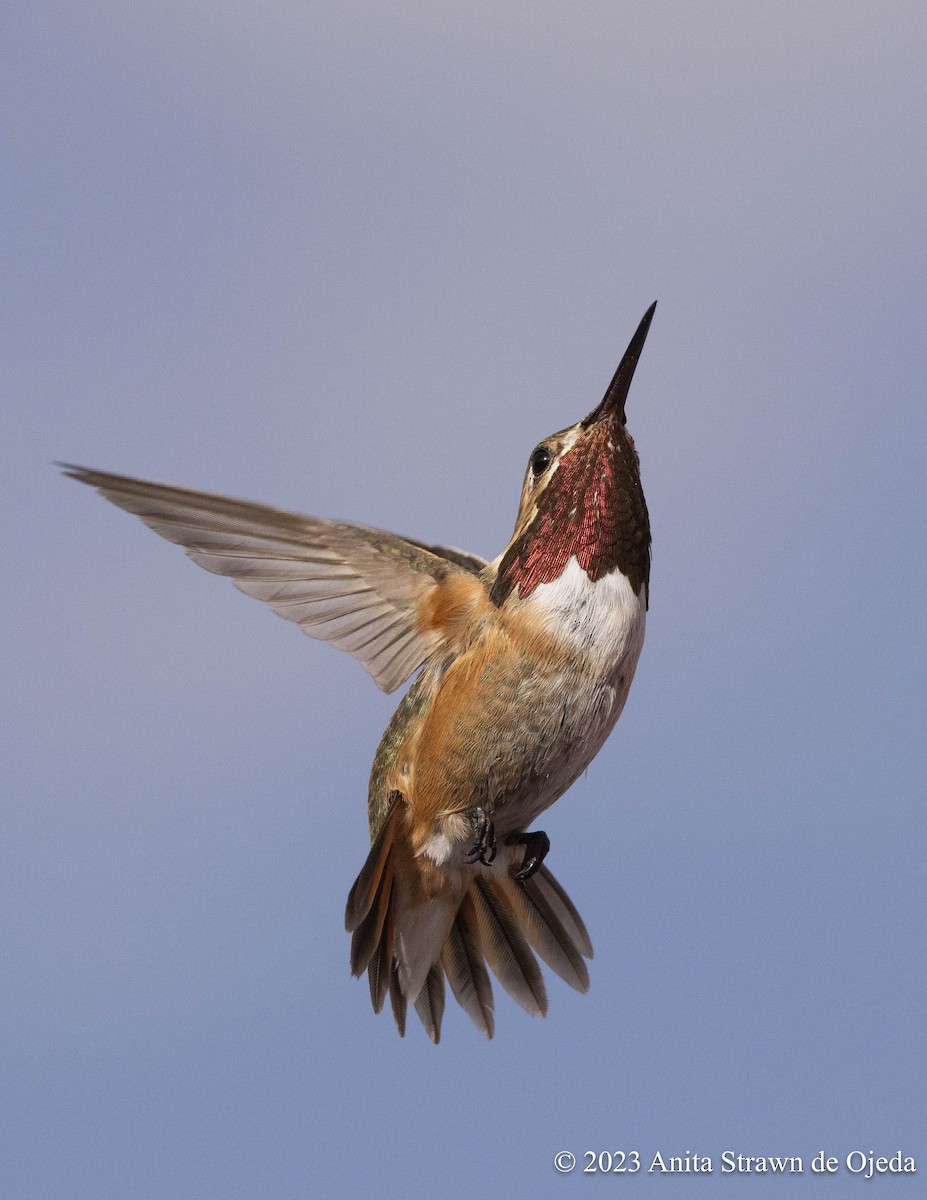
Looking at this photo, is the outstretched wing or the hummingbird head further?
the outstretched wing

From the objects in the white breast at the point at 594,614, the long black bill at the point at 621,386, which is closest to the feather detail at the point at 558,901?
the white breast at the point at 594,614

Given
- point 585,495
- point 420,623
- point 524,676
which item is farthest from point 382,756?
point 585,495

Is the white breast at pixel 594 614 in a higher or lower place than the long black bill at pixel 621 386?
lower

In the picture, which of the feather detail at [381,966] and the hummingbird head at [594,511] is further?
the feather detail at [381,966]

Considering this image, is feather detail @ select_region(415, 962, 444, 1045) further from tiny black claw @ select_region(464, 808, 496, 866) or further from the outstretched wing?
the outstretched wing

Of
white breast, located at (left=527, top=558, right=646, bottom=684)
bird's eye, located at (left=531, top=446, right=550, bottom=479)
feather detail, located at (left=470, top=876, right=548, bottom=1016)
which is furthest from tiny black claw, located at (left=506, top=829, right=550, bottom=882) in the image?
bird's eye, located at (left=531, top=446, right=550, bottom=479)

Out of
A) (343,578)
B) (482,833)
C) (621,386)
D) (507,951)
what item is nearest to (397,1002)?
(507,951)

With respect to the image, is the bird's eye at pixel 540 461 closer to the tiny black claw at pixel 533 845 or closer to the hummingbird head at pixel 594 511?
the hummingbird head at pixel 594 511
